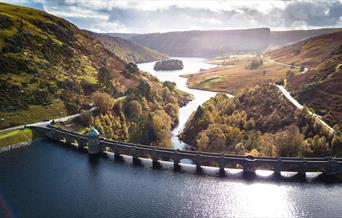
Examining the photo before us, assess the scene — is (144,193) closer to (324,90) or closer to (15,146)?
(15,146)

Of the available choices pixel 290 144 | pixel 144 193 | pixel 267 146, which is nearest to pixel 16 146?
pixel 144 193

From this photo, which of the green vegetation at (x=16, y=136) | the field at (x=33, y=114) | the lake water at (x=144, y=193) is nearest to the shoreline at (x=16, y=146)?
the green vegetation at (x=16, y=136)

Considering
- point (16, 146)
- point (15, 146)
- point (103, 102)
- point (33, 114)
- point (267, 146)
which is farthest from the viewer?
point (103, 102)

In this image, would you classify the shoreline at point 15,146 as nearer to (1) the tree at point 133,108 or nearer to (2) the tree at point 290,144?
(1) the tree at point 133,108

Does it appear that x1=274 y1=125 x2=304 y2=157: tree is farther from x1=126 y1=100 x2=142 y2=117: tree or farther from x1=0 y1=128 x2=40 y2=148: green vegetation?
x1=0 y1=128 x2=40 y2=148: green vegetation

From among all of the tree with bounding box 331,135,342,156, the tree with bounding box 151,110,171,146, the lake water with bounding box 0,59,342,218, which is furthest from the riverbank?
the tree with bounding box 331,135,342,156

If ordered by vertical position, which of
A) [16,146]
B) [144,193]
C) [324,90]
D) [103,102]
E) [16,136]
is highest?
[324,90]

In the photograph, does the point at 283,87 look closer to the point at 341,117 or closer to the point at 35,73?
the point at 341,117

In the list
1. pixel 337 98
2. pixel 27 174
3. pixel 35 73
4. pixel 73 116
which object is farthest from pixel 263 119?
pixel 35 73
